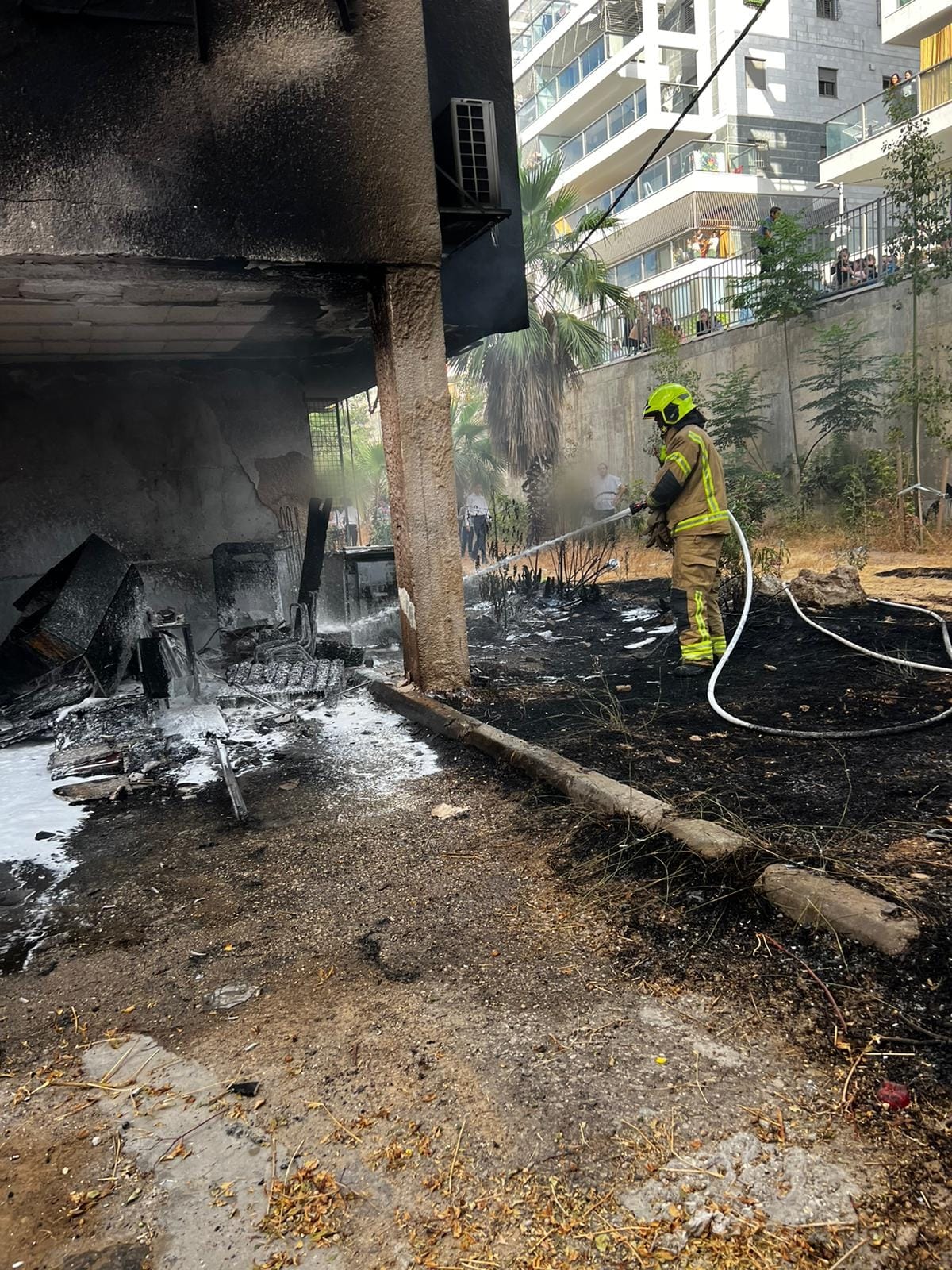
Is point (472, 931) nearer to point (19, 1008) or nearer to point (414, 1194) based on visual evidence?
point (414, 1194)

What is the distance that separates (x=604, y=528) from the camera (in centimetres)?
1608

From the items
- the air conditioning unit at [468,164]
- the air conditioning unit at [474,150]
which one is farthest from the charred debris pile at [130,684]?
the air conditioning unit at [474,150]

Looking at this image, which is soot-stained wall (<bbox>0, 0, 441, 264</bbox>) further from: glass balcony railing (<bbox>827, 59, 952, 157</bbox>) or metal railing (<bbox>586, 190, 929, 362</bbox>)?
glass balcony railing (<bbox>827, 59, 952, 157</bbox>)

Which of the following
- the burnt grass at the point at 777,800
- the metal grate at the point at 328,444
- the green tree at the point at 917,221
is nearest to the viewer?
the burnt grass at the point at 777,800

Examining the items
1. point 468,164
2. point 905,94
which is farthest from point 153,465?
point 905,94

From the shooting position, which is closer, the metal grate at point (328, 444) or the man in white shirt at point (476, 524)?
the metal grate at point (328, 444)

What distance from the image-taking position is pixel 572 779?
388 cm

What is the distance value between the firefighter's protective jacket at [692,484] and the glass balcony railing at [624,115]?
27309mm

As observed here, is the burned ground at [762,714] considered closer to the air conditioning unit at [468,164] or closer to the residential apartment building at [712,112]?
the air conditioning unit at [468,164]

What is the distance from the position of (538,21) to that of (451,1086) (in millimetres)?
46731

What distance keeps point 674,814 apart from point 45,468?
25.2ft

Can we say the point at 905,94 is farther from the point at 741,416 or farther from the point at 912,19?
the point at 741,416

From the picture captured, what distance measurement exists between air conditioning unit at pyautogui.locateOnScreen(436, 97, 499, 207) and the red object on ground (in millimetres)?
5678

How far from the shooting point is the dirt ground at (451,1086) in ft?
5.18
